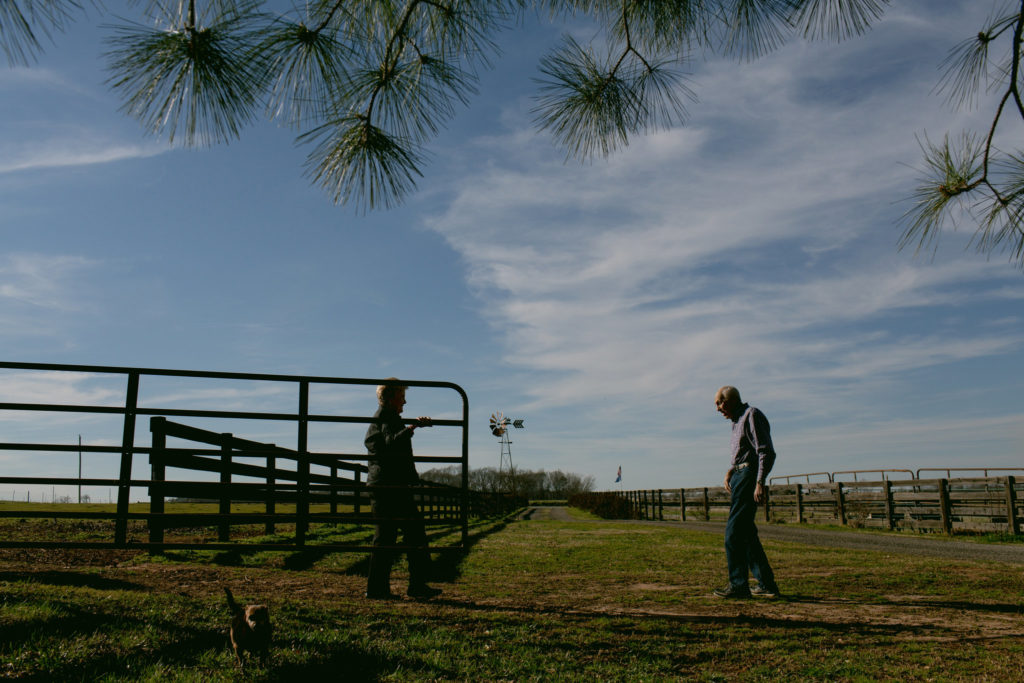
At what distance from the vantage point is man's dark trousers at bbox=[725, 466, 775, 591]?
5.66 m

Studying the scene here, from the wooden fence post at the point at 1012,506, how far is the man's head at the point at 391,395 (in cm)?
1384

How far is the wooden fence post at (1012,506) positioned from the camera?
13.5 metres

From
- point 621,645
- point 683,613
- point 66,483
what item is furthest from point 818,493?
point 66,483

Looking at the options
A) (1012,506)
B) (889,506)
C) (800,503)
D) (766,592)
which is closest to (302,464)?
(766,592)

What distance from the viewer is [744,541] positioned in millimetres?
5695

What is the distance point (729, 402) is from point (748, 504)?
0.92m

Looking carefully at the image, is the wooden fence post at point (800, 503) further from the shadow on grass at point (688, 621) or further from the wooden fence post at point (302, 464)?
the wooden fence post at point (302, 464)

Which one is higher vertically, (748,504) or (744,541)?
(748,504)

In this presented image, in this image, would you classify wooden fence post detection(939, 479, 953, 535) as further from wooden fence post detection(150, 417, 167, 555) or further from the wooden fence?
wooden fence post detection(150, 417, 167, 555)

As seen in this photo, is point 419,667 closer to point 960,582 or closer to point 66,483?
point 66,483

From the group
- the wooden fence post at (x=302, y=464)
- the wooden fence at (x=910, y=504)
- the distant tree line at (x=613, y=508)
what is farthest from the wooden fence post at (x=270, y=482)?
the distant tree line at (x=613, y=508)

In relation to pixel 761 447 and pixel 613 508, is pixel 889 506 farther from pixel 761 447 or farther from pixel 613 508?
pixel 613 508

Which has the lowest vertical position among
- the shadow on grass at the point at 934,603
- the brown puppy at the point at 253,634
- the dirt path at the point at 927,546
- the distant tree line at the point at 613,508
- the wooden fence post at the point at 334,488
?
the distant tree line at the point at 613,508

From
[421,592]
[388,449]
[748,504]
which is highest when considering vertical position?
[388,449]
